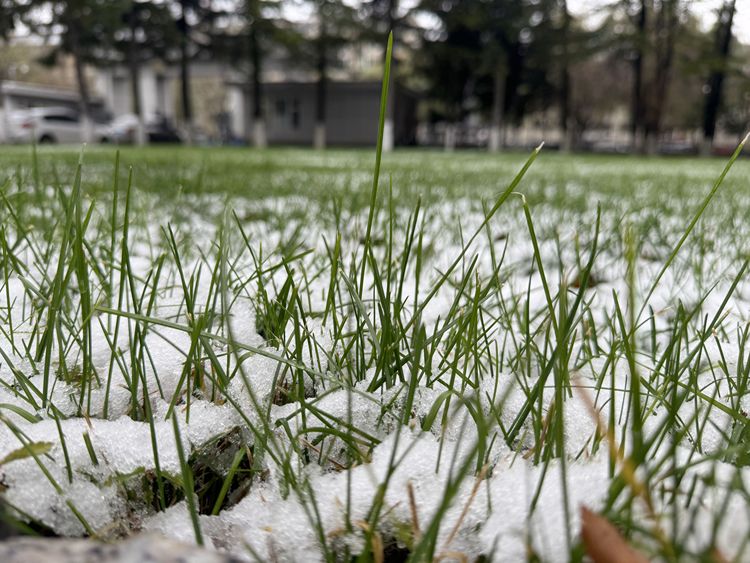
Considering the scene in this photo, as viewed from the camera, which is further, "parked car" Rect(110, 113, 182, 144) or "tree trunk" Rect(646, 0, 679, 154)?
"parked car" Rect(110, 113, 182, 144)

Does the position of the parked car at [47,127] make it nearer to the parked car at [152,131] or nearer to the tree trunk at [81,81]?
the parked car at [152,131]

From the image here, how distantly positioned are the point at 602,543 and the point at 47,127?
30766 mm

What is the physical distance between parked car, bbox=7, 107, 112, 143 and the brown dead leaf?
28053mm

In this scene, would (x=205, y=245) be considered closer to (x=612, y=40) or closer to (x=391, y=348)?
(x=391, y=348)

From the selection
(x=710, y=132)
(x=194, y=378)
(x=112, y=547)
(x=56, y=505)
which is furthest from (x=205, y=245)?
(x=710, y=132)

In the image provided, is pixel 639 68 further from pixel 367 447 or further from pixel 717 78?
pixel 367 447

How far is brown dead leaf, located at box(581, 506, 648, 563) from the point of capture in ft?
1.23

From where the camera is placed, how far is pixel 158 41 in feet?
87.8

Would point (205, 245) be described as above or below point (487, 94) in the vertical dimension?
below

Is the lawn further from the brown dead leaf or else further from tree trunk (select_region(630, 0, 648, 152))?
tree trunk (select_region(630, 0, 648, 152))

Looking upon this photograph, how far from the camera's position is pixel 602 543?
0.38 meters

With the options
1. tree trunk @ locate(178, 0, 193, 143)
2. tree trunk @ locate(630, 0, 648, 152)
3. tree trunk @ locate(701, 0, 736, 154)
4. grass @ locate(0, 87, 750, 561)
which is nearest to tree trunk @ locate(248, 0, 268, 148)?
tree trunk @ locate(178, 0, 193, 143)

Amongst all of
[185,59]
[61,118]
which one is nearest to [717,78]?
[185,59]

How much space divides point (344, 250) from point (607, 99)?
4160 cm
